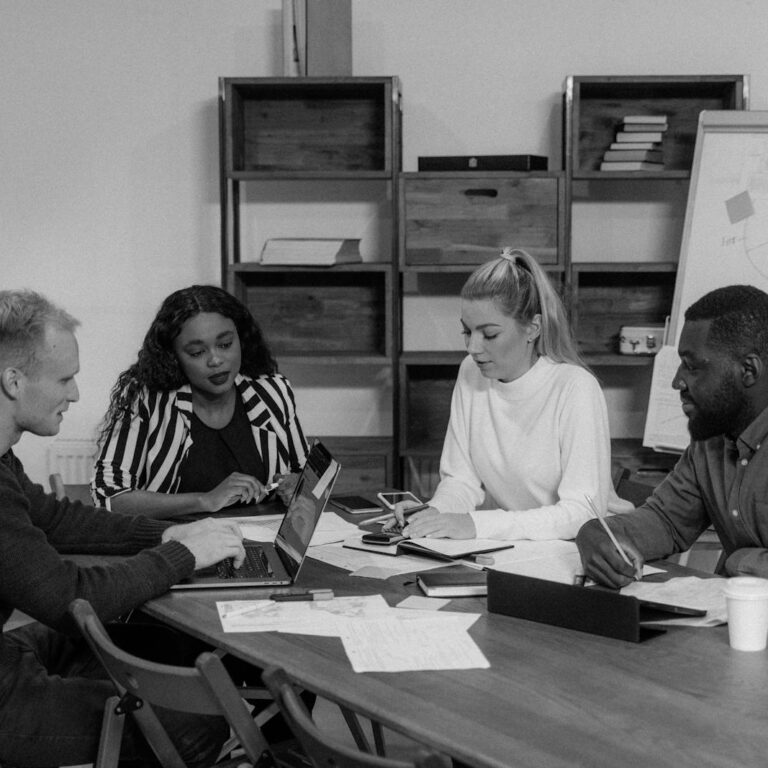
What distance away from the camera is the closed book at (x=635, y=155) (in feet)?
13.4

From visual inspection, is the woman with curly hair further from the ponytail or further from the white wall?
the white wall

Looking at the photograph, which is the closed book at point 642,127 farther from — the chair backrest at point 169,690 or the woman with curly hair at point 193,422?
the chair backrest at point 169,690

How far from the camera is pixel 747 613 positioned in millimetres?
1709

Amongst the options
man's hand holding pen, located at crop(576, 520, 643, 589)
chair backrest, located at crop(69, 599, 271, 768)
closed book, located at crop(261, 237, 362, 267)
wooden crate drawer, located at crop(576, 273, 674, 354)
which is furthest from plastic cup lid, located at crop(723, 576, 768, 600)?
wooden crate drawer, located at crop(576, 273, 674, 354)

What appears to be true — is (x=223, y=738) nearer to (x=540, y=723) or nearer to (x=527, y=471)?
(x=540, y=723)

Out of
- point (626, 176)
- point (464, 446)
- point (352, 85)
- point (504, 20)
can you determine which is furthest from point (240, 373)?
point (504, 20)

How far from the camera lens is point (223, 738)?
1.99 meters

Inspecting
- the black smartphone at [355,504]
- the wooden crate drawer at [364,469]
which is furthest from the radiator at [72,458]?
the black smartphone at [355,504]

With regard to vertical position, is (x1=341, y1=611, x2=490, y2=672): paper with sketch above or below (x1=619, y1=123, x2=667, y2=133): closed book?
below

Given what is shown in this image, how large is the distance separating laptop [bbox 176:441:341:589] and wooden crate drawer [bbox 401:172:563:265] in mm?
1899

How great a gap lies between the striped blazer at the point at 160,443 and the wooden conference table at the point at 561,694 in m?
1.06

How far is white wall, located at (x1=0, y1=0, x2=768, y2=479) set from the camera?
14.1 ft

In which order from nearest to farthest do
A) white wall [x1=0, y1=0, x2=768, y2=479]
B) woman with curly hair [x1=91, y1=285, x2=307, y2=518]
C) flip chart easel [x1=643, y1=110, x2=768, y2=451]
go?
1. woman with curly hair [x1=91, y1=285, x2=307, y2=518]
2. flip chart easel [x1=643, y1=110, x2=768, y2=451]
3. white wall [x1=0, y1=0, x2=768, y2=479]

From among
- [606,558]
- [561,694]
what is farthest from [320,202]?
[561,694]
